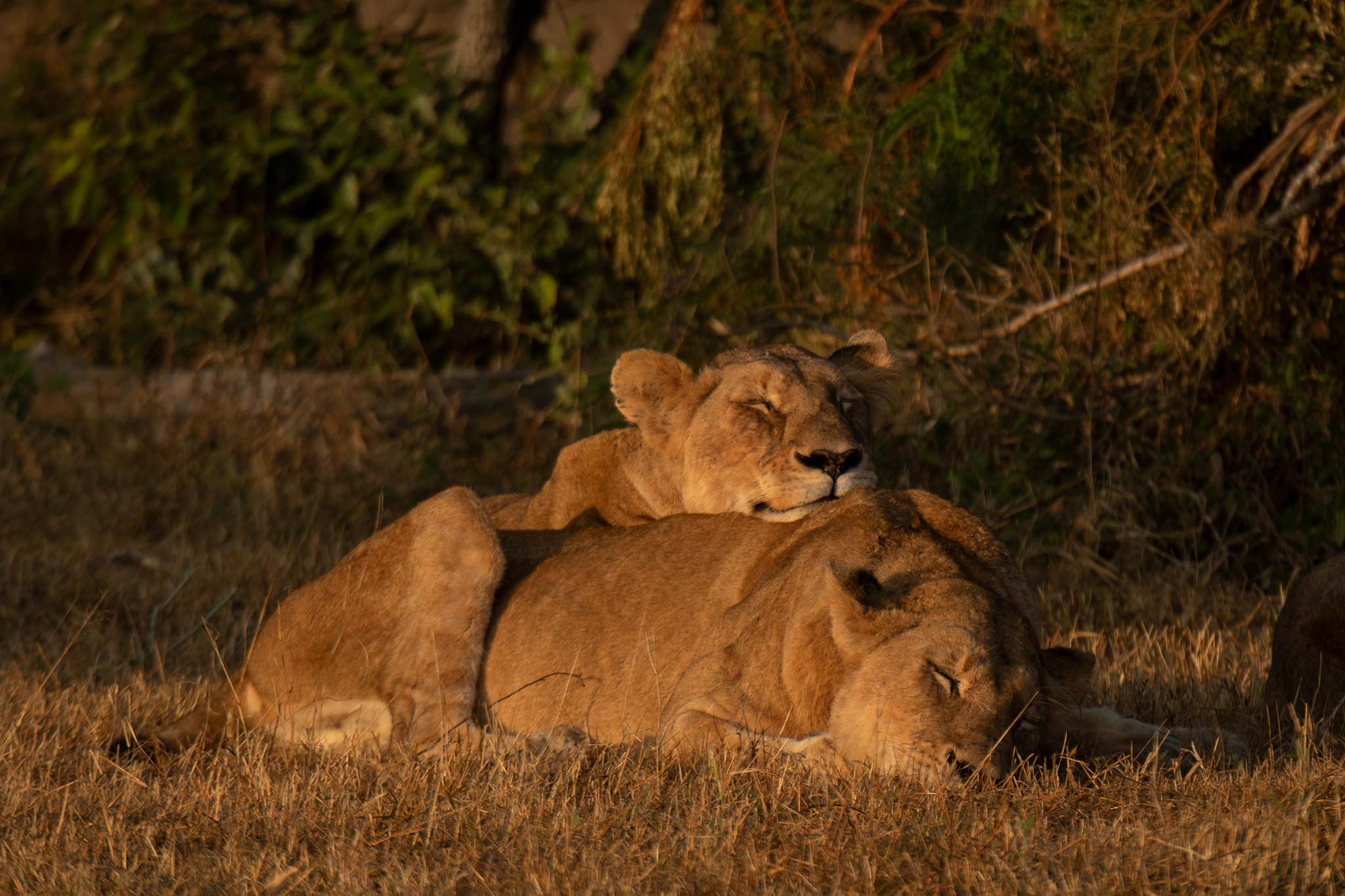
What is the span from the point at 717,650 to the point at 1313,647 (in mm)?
1796

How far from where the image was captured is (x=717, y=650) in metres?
4.32

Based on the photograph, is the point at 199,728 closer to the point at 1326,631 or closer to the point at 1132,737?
the point at 1132,737

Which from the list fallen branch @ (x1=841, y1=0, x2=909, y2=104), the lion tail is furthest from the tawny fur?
fallen branch @ (x1=841, y1=0, x2=909, y2=104)

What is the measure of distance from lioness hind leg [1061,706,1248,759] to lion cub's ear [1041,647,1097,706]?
25 cm

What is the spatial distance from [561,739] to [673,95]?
4492 millimetres

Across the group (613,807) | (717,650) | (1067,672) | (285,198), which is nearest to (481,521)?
(717,650)

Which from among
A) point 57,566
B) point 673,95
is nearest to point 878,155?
point 673,95

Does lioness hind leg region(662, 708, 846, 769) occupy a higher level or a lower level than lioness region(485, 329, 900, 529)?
lower

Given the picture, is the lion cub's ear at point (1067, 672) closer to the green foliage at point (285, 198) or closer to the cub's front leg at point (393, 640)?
the cub's front leg at point (393, 640)

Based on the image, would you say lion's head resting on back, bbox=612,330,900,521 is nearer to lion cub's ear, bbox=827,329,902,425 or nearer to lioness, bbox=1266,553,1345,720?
lion cub's ear, bbox=827,329,902,425

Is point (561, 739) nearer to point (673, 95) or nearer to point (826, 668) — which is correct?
point (826, 668)

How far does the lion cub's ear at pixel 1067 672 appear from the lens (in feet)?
12.8

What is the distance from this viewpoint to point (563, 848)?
3.47m

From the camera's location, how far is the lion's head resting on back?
4.71 m
